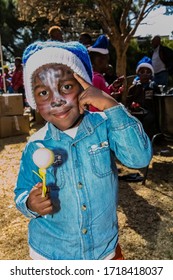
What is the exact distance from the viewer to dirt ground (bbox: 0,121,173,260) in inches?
79.8

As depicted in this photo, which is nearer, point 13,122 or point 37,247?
point 37,247

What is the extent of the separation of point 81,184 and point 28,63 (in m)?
0.36

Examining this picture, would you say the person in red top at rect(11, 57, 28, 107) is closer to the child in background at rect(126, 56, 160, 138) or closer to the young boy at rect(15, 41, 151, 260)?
the child in background at rect(126, 56, 160, 138)

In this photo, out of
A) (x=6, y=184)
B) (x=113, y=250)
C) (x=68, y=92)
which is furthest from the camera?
(x=6, y=184)

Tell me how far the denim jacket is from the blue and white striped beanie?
13 centimetres

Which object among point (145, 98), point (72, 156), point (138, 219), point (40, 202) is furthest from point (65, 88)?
point (145, 98)

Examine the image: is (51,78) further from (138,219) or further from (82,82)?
(138,219)

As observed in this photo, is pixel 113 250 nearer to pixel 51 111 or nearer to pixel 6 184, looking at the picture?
pixel 51 111

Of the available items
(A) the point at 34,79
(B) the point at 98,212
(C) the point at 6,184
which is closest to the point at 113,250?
(B) the point at 98,212

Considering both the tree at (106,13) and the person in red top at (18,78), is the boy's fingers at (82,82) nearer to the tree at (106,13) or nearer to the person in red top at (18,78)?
the person in red top at (18,78)

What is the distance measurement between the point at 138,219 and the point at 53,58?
1.63 m

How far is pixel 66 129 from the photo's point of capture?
3.29 ft

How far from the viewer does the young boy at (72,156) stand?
3.11ft

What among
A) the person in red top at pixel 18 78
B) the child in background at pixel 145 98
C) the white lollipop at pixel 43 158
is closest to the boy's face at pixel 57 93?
the white lollipop at pixel 43 158
